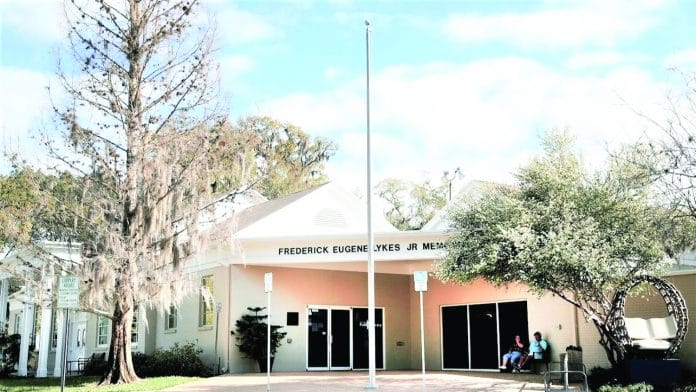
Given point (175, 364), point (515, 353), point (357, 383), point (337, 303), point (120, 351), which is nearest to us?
point (357, 383)

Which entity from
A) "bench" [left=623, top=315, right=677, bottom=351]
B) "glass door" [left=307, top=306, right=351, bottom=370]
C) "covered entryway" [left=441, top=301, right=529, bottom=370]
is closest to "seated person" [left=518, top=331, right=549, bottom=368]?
"covered entryway" [left=441, top=301, right=529, bottom=370]

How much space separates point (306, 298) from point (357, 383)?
669 cm

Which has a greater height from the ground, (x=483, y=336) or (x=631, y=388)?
(x=483, y=336)

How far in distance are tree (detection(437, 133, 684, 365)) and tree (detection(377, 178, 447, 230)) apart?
34.8m

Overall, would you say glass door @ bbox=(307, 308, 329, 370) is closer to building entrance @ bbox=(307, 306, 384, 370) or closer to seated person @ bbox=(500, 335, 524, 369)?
building entrance @ bbox=(307, 306, 384, 370)

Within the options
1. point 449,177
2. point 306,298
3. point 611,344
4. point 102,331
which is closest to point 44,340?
point 102,331

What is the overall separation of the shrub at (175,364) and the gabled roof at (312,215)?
435cm

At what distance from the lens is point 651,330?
17.6 metres

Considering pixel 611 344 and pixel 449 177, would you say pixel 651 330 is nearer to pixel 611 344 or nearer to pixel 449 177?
pixel 611 344

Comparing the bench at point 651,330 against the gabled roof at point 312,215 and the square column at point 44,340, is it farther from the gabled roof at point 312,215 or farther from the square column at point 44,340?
the square column at point 44,340

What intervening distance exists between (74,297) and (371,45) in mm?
9375

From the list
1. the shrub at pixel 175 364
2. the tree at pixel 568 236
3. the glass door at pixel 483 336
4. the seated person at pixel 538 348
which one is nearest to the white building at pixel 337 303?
the glass door at pixel 483 336

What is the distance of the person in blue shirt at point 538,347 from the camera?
22.0 metres

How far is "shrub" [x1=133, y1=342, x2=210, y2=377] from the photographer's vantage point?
23359 millimetres
